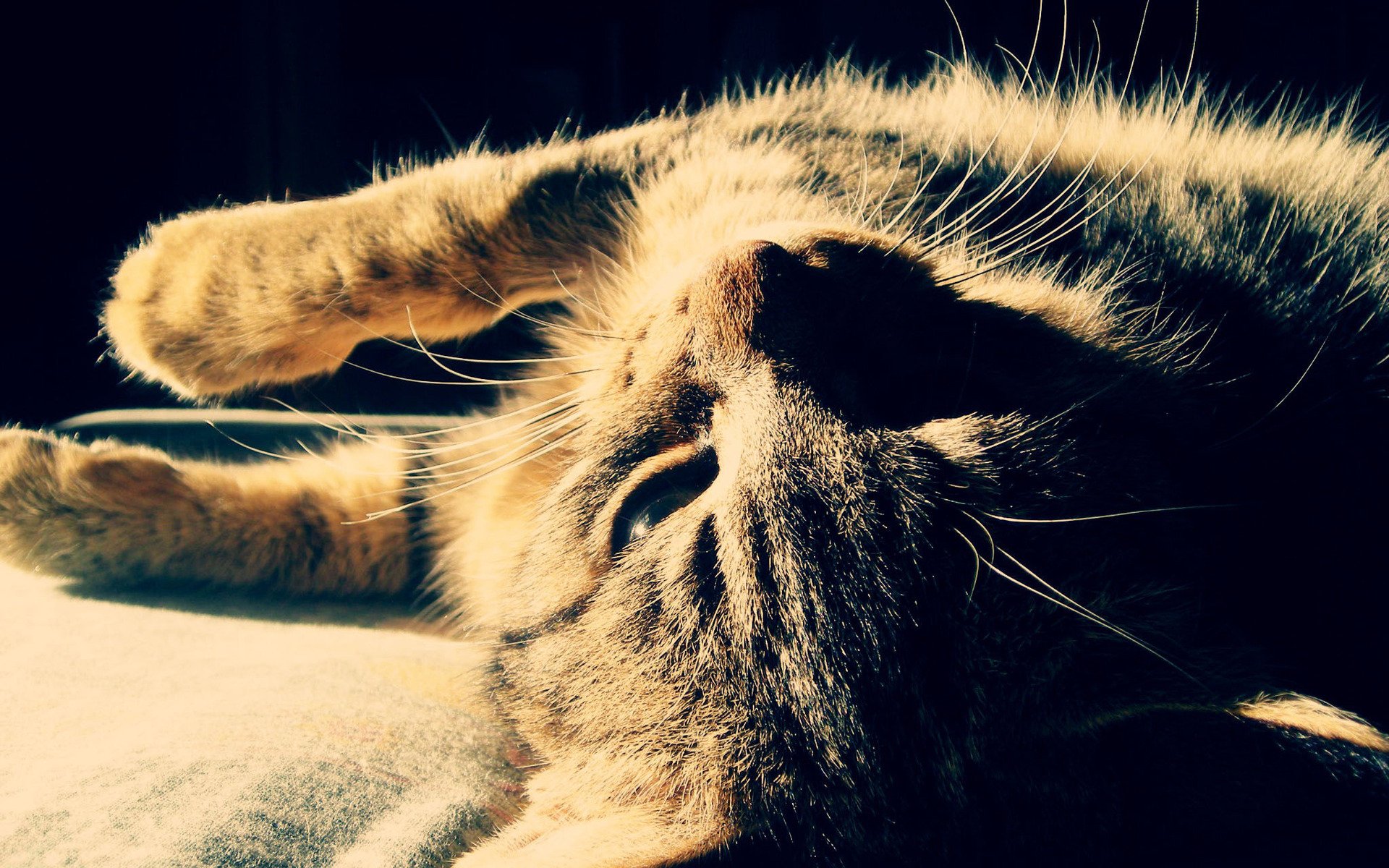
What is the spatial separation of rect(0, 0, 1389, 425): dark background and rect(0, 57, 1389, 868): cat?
24.3 inches

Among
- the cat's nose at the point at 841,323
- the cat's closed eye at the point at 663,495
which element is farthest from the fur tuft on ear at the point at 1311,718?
the cat's closed eye at the point at 663,495

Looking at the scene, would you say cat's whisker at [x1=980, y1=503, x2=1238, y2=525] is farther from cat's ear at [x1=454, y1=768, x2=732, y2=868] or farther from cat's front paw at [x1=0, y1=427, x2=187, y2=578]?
cat's front paw at [x1=0, y1=427, x2=187, y2=578]

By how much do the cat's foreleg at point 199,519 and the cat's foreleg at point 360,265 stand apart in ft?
0.57

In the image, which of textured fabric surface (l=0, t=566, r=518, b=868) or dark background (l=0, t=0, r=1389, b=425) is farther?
dark background (l=0, t=0, r=1389, b=425)

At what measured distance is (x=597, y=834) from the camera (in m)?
0.66

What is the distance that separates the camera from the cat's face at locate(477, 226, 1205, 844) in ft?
2.06

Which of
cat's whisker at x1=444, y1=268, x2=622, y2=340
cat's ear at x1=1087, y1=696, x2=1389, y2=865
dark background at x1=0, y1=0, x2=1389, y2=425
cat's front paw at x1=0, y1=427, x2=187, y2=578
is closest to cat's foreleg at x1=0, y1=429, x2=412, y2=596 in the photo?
A: cat's front paw at x1=0, y1=427, x2=187, y2=578

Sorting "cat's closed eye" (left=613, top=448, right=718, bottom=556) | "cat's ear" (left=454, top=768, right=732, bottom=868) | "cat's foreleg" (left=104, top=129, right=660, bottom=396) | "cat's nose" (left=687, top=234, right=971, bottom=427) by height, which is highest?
"cat's foreleg" (left=104, top=129, right=660, bottom=396)

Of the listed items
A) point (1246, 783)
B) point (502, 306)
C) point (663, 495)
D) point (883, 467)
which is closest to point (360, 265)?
point (502, 306)

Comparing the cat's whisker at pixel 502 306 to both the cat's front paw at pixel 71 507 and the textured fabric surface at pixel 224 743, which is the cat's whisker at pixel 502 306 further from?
the cat's front paw at pixel 71 507

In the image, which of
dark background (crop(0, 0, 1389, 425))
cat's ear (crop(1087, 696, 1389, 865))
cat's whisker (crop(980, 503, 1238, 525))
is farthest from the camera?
dark background (crop(0, 0, 1389, 425))

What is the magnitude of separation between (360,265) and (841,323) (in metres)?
0.69

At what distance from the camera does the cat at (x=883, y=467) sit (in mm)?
630

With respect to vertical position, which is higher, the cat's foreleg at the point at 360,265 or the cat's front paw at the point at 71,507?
the cat's foreleg at the point at 360,265
